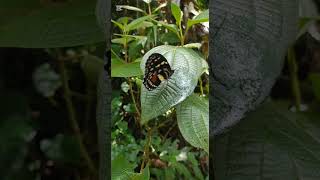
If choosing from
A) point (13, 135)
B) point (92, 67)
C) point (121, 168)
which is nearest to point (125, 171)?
point (121, 168)

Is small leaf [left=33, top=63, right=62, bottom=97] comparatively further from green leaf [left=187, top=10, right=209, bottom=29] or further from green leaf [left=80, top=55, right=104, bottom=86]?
green leaf [left=187, top=10, right=209, bottom=29]

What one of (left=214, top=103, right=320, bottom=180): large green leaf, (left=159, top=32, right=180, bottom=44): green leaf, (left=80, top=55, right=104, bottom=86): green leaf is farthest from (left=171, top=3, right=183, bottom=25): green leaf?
(left=80, top=55, right=104, bottom=86): green leaf

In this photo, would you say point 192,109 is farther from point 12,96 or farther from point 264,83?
point 12,96

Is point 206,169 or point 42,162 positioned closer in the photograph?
point 206,169

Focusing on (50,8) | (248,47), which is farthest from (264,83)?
(50,8)

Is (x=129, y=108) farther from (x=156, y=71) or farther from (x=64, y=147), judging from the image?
(x=64, y=147)

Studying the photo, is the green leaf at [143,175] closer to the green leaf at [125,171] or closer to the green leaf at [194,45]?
the green leaf at [125,171]
